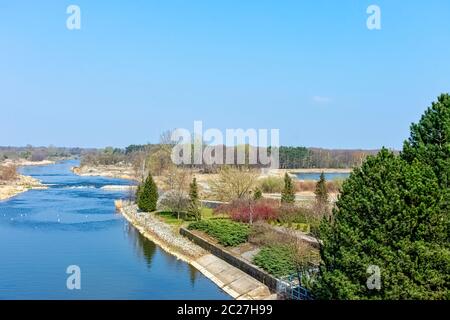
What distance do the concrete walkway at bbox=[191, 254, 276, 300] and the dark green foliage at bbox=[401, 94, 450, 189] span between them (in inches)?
333

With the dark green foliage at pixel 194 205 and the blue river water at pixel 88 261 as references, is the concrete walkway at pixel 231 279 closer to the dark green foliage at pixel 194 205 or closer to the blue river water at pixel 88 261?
the blue river water at pixel 88 261

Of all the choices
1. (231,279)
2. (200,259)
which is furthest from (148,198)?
(231,279)

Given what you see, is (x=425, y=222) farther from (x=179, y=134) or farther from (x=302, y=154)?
(x=302, y=154)

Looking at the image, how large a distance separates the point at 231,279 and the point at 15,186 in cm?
5870

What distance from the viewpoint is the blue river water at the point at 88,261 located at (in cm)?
2125

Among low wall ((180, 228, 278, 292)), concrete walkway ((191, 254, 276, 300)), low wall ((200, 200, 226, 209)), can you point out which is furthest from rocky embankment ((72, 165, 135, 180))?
concrete walkway ((191, 254, 276, 300))

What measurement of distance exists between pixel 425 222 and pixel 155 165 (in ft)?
171

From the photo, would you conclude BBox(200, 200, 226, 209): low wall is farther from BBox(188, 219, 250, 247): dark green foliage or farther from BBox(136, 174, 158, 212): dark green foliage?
BBox(188, 219, 250, 247): dark green foliage

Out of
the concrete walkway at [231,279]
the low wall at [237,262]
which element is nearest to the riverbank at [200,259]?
the concrete walkway at [231,279]

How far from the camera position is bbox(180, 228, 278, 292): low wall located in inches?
811

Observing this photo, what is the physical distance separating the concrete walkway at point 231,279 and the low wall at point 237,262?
18 cm
